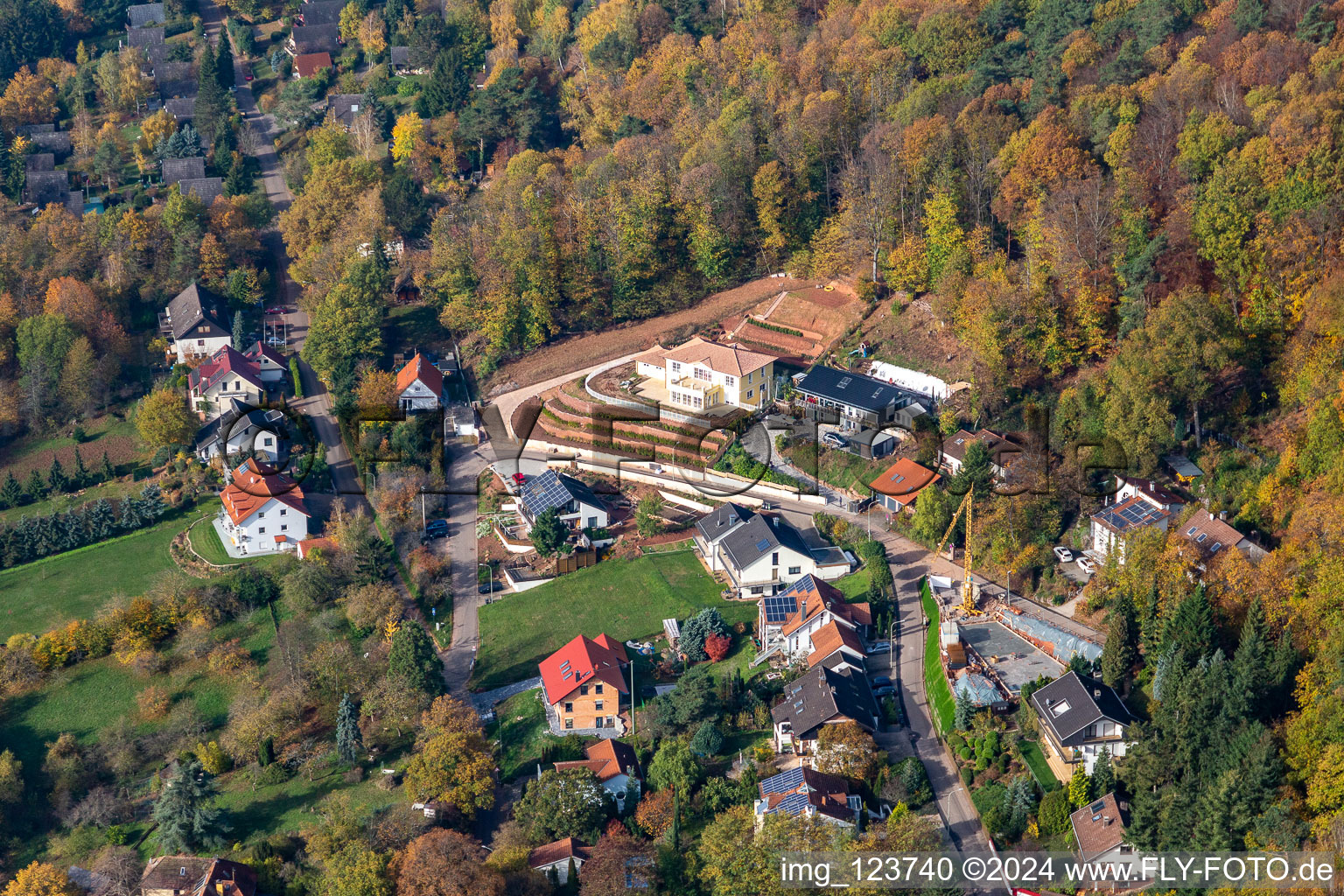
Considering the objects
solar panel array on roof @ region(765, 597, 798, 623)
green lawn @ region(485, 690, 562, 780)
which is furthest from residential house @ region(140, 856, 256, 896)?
solar panel array on roof @ region(765, 597, 798, 623)

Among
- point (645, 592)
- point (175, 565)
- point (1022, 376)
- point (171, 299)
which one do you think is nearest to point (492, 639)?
point (645, 592)

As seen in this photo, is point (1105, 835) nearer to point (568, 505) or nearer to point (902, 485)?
point (902, 485)

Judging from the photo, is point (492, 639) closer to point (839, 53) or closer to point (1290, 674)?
point (1290, 674)

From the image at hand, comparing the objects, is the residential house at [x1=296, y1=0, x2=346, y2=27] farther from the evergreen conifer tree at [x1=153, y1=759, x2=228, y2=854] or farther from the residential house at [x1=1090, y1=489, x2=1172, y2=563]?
the residential house at [x1=1090, y1=489, x2=1172, y2=563]

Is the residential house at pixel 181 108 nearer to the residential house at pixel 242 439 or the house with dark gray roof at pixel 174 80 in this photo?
the house with dark gray roof at pixel 174 80

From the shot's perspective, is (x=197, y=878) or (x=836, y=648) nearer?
(x=197, y=878)

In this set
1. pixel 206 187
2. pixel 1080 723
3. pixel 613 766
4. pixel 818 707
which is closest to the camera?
pixel 1080 723

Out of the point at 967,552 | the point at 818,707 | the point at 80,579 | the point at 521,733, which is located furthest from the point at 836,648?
the point at 80,579
